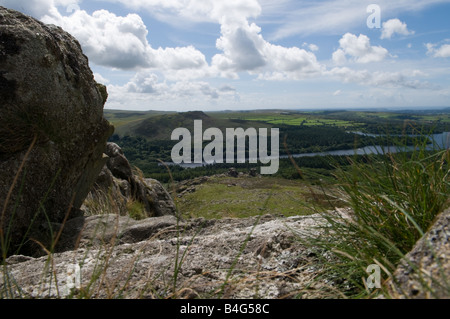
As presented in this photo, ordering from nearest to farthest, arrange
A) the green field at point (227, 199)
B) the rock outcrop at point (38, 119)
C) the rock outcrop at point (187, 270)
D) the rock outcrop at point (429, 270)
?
the rock outcrop at point (429, 270) → the rock outcrop at point (187, 270) → the rock outcrop at point (38, 119) → the green field at point (227, 199)

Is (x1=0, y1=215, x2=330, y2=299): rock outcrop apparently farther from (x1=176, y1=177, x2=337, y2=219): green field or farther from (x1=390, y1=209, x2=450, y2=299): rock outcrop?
(x1=176, y1=177, x2=337, y2=219): green field

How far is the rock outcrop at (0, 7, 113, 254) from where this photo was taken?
5.64 meters

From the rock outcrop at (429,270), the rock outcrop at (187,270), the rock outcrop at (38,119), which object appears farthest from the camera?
the rock outcrop at (38,119)

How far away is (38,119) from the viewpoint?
6.00m

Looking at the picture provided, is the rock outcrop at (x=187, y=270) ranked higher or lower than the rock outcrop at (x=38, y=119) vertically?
lower

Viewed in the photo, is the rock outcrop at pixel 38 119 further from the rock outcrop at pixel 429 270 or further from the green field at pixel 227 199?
the green field at pixel 227 199

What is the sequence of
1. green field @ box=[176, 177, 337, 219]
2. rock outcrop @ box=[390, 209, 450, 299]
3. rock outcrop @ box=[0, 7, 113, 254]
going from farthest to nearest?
1. green field @ box=[176, 177, 337, 219]
2. rock outcrop @ box=[0, 7, 113, 254]
3. rock outcrop @ box=[390, 209, 450, 299]

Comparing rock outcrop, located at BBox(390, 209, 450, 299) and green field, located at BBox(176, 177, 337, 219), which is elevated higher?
rock outcrop, located at BBox(390, 209, 450, 299)

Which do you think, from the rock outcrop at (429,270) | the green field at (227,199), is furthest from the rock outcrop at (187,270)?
the green field at (227,199)

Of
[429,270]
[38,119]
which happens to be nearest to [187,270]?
[429,270]

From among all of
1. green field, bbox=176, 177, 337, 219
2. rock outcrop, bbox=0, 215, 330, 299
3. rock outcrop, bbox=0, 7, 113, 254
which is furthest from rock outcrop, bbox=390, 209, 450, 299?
green field, bbox=176, 177, 337, 219

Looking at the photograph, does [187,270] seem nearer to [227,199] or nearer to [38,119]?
[38,119]

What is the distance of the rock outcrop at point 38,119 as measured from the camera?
18.5 ft
